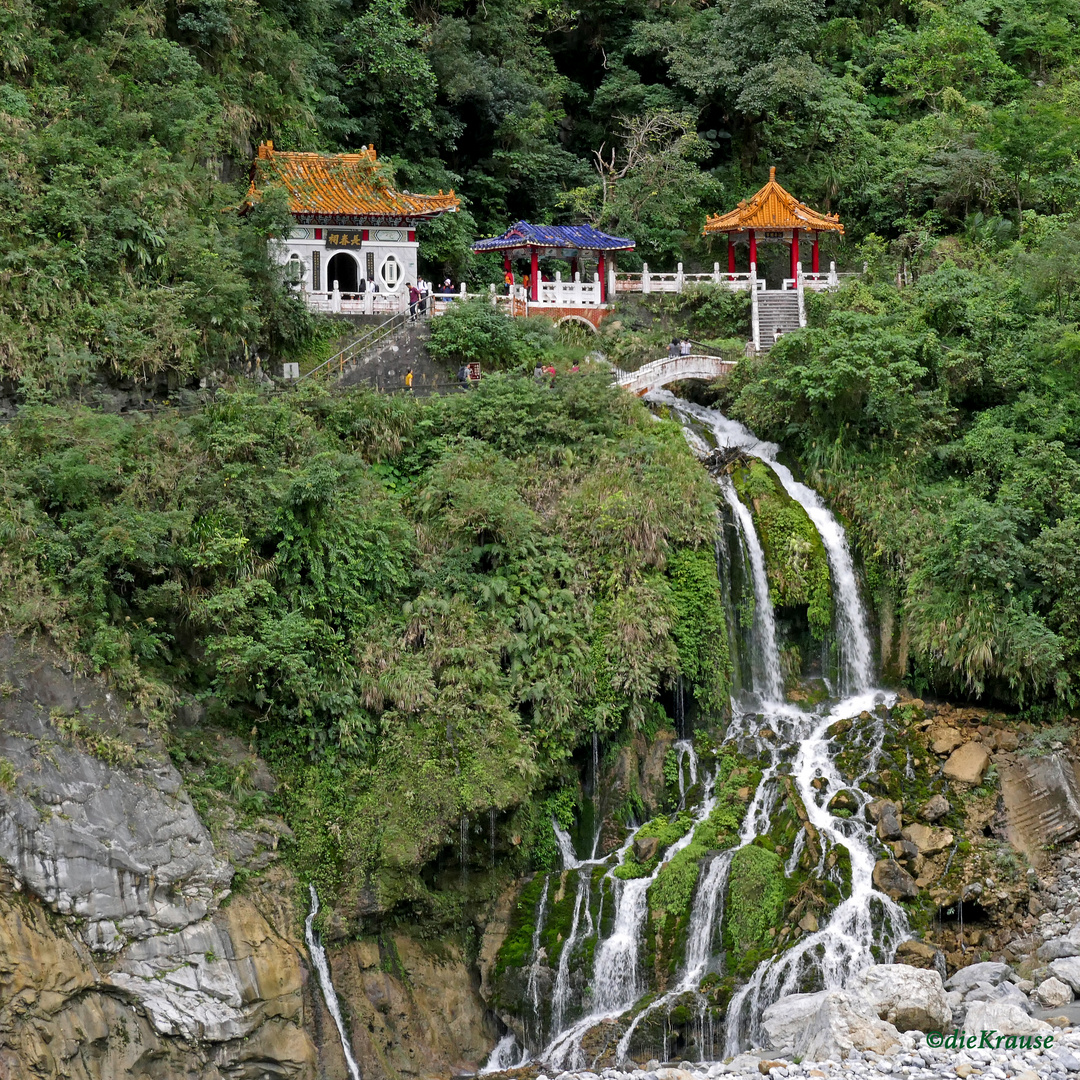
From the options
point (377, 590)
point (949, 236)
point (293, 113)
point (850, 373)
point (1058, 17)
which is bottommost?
point (377, 590)

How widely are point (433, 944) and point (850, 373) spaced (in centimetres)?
1369

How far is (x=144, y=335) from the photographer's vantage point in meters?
23.7

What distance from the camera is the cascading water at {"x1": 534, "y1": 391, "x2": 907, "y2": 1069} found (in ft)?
60.6

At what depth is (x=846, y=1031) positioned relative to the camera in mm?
15656

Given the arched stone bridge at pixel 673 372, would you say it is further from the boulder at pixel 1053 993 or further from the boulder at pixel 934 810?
the boulder at pixel 1053 993

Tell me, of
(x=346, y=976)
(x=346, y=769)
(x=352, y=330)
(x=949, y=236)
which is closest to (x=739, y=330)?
(x=949, y=236)

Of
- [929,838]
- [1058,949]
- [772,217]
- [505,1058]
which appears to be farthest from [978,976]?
[772,217]

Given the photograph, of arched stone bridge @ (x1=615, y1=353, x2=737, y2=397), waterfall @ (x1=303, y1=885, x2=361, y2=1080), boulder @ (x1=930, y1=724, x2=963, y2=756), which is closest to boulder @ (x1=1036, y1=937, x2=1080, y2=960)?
boulder @ (x1=930, y1=724, x2=963, y2=756)

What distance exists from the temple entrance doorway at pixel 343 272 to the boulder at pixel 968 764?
58.5ft

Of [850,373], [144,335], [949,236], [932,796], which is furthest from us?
[949,236]

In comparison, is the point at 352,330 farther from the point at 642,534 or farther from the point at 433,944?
the point at 433,944

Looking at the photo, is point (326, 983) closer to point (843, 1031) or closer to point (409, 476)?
point (843, 1031)

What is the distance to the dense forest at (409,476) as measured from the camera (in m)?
20.5

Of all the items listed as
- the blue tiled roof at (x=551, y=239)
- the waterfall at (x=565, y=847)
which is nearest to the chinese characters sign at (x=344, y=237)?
the blue tiled roof at (x=551, y=239)
